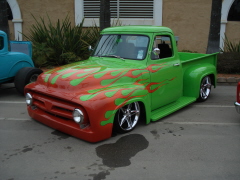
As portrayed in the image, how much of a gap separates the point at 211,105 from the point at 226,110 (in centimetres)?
43

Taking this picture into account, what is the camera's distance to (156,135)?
4.79 metres

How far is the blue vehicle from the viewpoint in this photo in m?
6.91

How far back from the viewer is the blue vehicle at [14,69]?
691 centimetres

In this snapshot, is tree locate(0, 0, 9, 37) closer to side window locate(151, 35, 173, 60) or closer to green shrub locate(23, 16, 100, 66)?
green shrub locate(23, 16, 100, 66)

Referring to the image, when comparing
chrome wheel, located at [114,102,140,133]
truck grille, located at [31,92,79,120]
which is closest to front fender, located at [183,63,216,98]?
chrome wheel, located at [114,102,140,133]

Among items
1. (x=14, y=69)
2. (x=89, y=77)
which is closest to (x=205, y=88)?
(x=89, y=77)

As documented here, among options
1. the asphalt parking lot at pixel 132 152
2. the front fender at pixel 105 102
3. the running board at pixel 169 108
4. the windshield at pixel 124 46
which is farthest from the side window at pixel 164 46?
the front fender at pixel 105 102

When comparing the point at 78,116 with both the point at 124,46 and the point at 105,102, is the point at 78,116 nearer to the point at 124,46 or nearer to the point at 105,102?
the point at 105,102

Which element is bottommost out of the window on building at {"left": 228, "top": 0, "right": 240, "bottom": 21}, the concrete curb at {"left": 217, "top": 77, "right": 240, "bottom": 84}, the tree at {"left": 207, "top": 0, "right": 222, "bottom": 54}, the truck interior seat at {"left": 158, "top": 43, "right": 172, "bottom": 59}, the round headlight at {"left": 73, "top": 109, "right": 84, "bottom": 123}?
the concrete curb at {"left": 217, "top": 77, "right": 240, "bottom": 84}

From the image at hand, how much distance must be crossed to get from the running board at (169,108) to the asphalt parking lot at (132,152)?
0.17 meters

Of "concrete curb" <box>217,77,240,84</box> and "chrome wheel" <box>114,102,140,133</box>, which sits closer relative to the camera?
"chrome wheel" <box>114,102,140,133</box>

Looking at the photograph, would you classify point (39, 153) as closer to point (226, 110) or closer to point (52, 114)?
point (52, 114)

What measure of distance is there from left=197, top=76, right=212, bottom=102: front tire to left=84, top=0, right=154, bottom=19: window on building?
732 cm

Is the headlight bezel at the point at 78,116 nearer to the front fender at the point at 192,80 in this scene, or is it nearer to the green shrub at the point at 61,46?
the front fender at the point at 192,80
